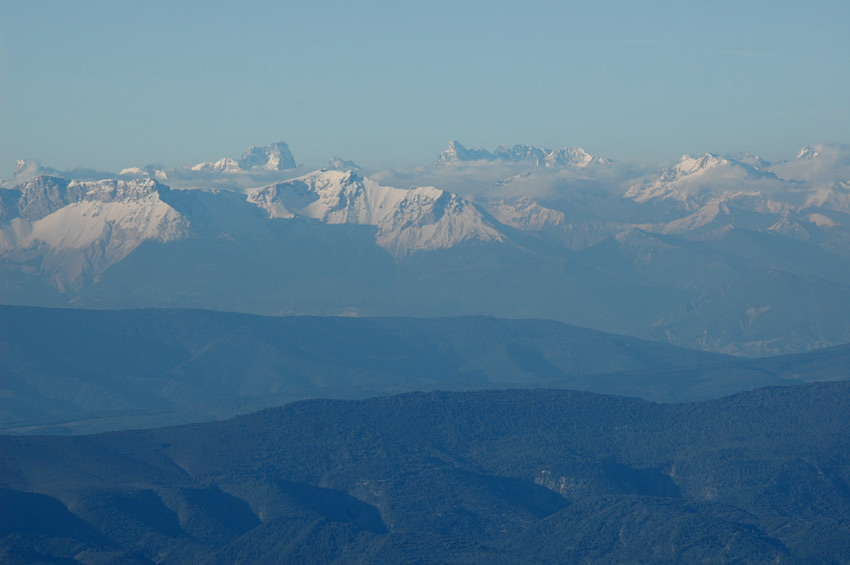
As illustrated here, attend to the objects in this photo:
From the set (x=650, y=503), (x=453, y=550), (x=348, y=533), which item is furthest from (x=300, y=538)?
(x=650, y=503)

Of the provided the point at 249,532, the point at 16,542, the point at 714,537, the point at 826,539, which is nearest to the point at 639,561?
the point at 714,537

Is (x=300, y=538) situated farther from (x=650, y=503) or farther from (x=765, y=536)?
(x=765, y=536)

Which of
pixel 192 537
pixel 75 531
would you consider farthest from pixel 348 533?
pixel 75 531

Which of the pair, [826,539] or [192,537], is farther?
[192,537]

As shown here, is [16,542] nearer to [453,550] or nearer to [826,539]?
[453,550]

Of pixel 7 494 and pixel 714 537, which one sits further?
pixel 7 494

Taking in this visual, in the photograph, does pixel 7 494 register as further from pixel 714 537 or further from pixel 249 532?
pixel 714 537

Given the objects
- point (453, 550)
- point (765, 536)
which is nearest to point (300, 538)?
point (453, 550)
